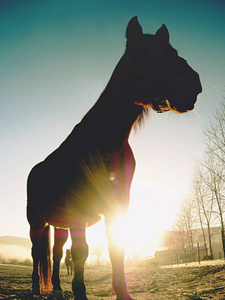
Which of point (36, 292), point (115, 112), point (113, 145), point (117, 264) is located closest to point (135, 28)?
point (115, 112)

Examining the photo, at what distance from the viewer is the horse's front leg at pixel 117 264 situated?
1935mm

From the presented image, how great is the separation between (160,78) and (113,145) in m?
0.83

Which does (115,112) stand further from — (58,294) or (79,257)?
(58,294)

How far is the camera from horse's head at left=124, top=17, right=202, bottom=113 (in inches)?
89.0

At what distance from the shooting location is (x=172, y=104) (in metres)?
2.33

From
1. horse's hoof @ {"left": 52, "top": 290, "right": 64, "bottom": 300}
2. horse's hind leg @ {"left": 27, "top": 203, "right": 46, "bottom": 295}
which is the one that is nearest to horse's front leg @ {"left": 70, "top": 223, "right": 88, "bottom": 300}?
horse's hoof @ {"left": 52, "top": 290, "right": 64, "bottom": 300}

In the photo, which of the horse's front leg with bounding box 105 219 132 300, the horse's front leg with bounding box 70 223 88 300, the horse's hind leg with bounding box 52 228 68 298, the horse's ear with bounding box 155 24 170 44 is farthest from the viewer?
the horse's hind leg with bounding box 52 228 68 298

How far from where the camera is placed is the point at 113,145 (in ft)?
7.18

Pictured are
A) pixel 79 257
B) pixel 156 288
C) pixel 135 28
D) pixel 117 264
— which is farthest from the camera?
pixel 156 288

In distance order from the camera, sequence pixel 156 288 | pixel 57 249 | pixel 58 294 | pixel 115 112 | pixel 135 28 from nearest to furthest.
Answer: pixel 115 112 < pixel 135 28 < pixel 58 294 < pixel 57 249 < pixel 156 288

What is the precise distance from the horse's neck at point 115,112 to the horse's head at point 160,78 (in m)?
0.08

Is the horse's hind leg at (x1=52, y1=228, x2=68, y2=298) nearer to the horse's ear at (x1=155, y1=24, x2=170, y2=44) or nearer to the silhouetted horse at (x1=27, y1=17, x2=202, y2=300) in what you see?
the silhouetted horse at (x1=27, y1=17, x2=202, y2=300)

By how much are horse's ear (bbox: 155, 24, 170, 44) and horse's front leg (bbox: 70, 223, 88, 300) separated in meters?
2.07

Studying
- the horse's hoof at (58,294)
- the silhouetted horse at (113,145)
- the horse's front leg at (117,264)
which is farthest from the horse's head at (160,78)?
the horse's hoof at (58,294)
